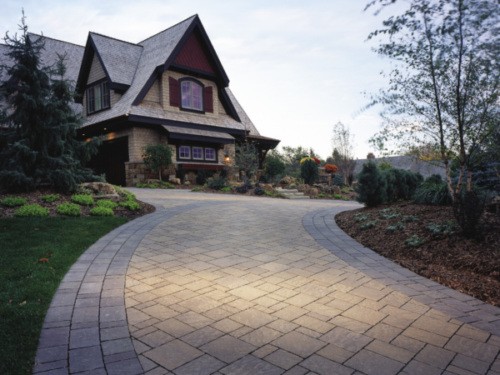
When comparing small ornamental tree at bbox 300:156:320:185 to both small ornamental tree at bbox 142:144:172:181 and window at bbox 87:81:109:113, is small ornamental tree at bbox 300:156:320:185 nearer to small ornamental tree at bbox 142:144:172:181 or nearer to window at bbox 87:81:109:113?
small ornamental tree at bbox 142:144:172:181

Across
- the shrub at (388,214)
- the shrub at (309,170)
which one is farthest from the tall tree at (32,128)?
the shrub at (309,170)

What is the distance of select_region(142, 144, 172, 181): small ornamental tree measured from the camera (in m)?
17.2

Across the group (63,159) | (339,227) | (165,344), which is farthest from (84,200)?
(165,344)

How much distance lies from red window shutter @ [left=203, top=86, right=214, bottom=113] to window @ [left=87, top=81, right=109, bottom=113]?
5.72m

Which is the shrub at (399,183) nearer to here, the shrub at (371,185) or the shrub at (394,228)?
the shrub at (371,185)

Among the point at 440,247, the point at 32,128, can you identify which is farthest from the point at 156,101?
the point at 440,247

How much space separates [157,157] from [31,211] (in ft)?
34.2

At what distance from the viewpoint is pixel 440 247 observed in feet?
15.7

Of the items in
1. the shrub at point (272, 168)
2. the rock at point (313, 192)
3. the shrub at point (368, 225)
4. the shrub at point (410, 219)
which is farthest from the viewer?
the shrub at point (272, 168)

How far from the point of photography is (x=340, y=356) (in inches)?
91.3

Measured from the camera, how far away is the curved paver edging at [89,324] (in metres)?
2.19

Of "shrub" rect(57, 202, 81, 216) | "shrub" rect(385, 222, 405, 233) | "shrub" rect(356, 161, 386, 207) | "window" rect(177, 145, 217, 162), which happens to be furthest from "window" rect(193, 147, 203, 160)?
"shrub" rect(385, 222, 405, 233)

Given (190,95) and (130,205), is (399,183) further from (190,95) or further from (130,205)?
(190,95)

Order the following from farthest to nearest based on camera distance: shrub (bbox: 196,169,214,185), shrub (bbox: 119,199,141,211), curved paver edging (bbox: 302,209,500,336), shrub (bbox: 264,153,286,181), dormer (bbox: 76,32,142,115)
Answer: shrub (bbox: 264,153,286,181) → dormer (bbox: 76,32,142,115) → shrub (bbox: 196,169,214,185) → shrub (bbox: 119,199,141,211) → curved paver edging (bbox: 302,209,500,336)
